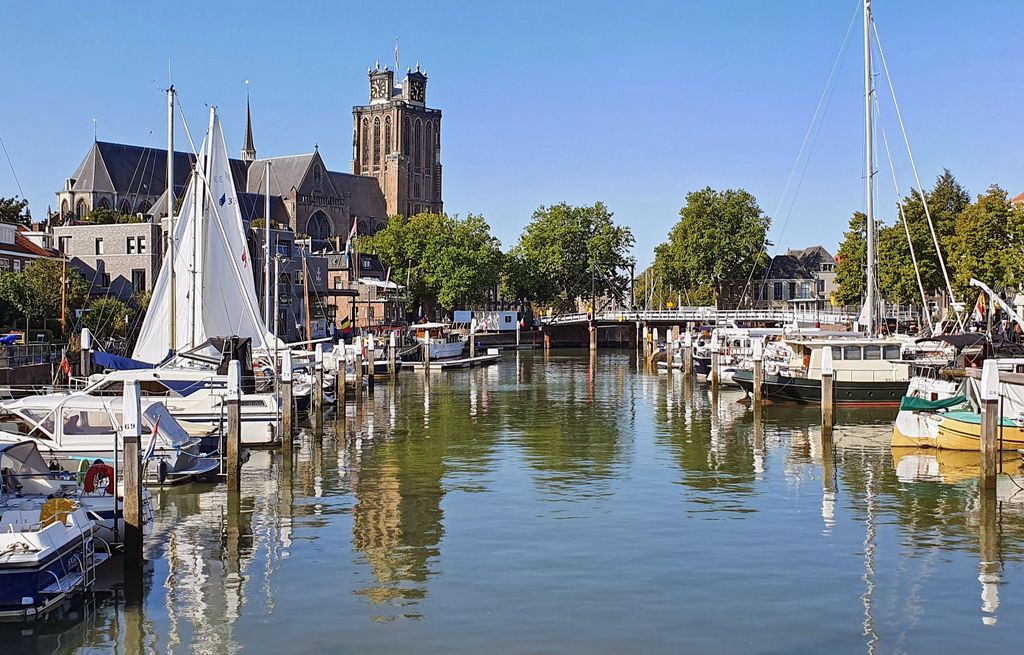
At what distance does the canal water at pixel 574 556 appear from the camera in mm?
18109

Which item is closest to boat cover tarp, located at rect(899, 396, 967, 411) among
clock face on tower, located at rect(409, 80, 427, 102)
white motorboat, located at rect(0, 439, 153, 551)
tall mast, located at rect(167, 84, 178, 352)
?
white motorboat, located at rect(0, 439, 153, 551)

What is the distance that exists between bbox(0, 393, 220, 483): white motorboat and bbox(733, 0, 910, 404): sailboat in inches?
1064

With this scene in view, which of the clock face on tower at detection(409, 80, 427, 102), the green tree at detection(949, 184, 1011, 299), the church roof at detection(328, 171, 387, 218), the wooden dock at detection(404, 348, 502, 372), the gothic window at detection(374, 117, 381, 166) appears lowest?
the wooden dock at detection(404, 348, 502, 372)

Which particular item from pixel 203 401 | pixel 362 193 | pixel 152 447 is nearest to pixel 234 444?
pixel 152 447

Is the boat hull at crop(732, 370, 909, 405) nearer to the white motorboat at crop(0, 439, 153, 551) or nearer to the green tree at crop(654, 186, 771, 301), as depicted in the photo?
the white motorboat at crop(0, 439, 153, 551)

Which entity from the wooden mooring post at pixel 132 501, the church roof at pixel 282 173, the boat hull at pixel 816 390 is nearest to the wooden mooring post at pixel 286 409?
the wooden mooring post at pixel 132 501

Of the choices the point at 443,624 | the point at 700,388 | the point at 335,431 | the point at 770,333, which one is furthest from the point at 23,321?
the point at 443,624

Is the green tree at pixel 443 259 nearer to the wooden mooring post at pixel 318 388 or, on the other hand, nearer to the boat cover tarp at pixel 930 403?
the wooden mooring post at pixel 318 388

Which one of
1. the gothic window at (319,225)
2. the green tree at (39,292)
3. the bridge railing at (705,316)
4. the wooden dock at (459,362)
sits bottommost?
the wooden dock at (459,362)

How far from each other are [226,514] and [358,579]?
669 cm

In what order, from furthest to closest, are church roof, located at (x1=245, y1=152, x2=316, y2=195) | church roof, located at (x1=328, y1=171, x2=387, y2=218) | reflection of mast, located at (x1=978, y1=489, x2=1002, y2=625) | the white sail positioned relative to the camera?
1. church roof, located at (x1=328, y1=171, x2=387, y2=218)
2. church roof, located at (x1=245, y1=152, x2=316, y2=195)
3. the white sail
4. reflection of mast, located at (x1=978, y1=489, x2=1002, y2=625)

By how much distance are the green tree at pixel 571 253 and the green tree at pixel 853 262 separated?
38244mm

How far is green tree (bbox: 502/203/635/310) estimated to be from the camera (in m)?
138

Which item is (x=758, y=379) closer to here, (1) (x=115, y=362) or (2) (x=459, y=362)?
(1) (x=115, y=362)
